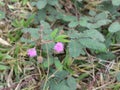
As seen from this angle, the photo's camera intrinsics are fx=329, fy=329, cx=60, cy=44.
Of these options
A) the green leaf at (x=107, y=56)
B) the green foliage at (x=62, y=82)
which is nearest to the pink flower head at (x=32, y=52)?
the green foliage at (x=62, y=82)

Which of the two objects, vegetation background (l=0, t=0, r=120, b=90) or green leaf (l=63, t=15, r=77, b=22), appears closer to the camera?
vegetation background (l=0, t=0, r=120, b=90)

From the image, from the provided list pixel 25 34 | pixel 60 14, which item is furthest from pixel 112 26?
pixel 25 34

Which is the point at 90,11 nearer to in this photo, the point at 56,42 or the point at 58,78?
the point at 56,42

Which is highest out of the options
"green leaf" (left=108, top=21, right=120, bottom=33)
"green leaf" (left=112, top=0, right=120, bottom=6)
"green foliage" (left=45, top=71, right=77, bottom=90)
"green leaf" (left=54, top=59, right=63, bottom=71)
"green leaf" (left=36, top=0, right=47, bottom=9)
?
"green leaf" (left=36, top=0, right=47, bottom=9)

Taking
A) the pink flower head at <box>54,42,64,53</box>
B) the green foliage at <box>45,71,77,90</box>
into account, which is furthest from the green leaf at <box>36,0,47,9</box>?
the green foliage at <box>45,71,77,90</box>

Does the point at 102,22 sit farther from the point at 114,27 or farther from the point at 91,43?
the point at 91,43

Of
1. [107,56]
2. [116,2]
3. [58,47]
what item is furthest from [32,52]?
[116,2]

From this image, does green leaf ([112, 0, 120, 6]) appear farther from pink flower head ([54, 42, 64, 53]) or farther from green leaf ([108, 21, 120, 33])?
pink flower head ([54, 42, 64, 53])

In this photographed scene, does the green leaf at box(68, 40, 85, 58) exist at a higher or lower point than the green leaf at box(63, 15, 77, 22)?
lower

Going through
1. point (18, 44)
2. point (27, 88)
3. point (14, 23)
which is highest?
point (14, 23)
